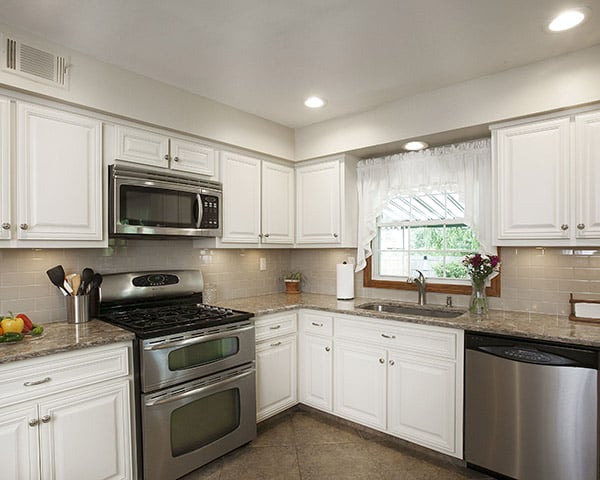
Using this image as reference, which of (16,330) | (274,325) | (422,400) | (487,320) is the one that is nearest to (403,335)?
(422,400)

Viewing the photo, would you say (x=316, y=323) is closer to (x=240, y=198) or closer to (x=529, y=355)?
(x=240, y=198)

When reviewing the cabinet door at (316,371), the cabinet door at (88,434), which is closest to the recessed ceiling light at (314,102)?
the cabinet door at (316,371)

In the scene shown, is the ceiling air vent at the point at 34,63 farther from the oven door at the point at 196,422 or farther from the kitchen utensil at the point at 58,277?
the oven door at the point at 196,422

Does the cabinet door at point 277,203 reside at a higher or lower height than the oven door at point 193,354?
higher

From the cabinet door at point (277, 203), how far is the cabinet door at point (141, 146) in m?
0.97

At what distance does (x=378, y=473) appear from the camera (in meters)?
2.36

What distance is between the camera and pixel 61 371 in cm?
187

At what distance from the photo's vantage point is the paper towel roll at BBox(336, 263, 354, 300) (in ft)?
11.2

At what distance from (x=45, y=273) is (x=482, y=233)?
299cm

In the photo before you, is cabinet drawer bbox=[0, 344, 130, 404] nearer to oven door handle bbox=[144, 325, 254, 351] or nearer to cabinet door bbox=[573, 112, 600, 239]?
oven door handle bbox=[144, 325, 254, 351]

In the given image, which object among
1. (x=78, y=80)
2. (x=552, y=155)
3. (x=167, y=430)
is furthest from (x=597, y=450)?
(x=78, y=80)

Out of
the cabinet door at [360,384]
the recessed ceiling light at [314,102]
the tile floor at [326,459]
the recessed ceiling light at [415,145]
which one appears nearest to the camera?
the tile floor at [326,459]

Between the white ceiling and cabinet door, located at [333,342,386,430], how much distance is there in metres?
1.91

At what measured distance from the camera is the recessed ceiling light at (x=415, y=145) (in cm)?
307
